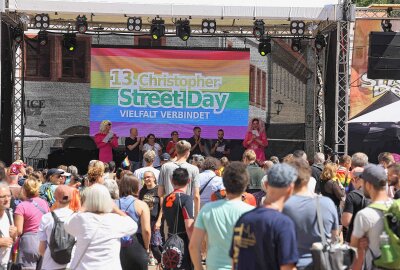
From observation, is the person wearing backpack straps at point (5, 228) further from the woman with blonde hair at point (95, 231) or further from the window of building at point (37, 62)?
the window of building at point (37, 62)

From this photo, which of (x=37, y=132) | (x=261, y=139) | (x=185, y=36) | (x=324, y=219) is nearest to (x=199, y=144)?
(x=261, y=139)

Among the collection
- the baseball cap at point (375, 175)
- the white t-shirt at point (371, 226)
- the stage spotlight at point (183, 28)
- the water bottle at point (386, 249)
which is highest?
the stage spotlight at point (183, 28)

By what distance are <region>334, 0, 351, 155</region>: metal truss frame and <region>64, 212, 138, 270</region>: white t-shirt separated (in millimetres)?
11686

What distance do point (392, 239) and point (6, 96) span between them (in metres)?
14.8

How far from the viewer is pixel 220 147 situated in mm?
20406

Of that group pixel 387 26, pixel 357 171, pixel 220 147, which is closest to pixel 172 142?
pixel 220 147

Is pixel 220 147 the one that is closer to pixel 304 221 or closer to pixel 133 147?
pixel 133 147

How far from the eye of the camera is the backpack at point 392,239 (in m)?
6.32

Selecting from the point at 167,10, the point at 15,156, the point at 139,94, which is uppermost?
the point at 167,10

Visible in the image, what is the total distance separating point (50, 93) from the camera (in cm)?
2191

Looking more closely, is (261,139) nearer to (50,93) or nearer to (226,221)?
(50,93)

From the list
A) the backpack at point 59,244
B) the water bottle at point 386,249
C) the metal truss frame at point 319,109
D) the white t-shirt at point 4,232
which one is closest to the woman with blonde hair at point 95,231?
the backpack at point 59,244

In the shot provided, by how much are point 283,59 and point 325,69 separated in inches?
94.8

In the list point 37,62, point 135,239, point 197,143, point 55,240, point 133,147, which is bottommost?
point 135,239
